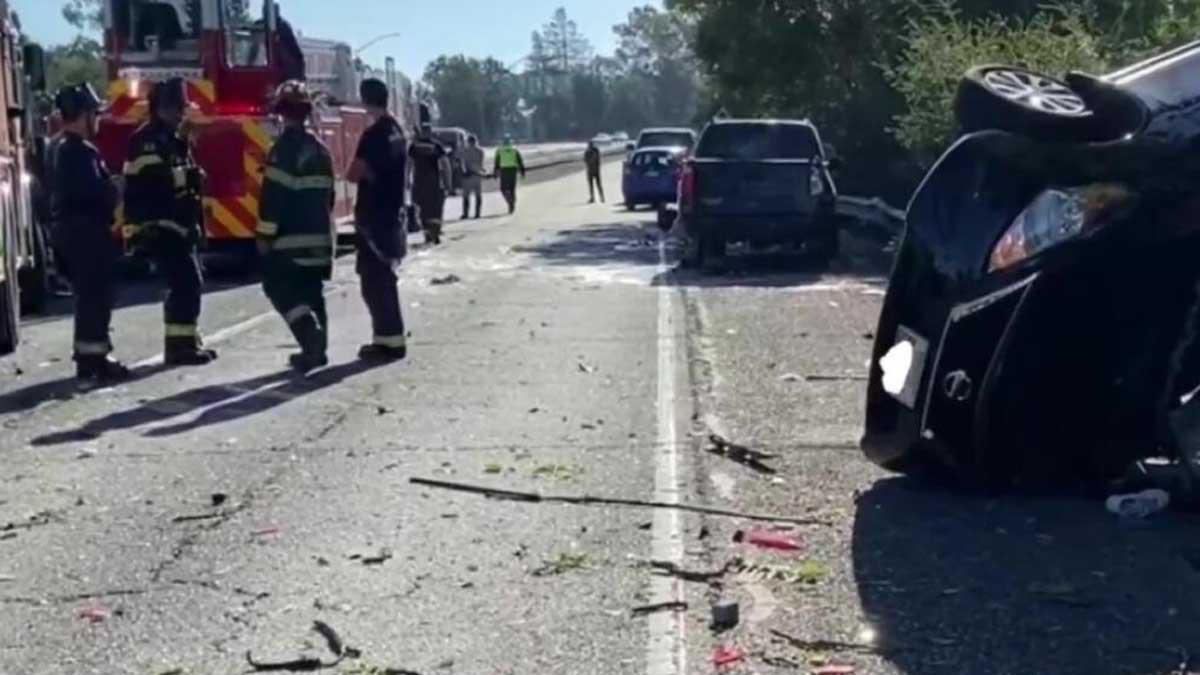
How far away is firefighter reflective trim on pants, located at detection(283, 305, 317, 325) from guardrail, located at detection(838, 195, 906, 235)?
42.5 feet

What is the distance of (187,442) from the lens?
1067 cm

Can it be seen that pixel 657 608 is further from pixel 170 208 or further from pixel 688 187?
A: pixel 688 187

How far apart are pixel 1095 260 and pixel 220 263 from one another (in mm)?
18047

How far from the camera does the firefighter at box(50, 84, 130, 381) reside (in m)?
13.2

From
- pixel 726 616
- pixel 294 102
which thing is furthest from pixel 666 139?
pixel 726 616

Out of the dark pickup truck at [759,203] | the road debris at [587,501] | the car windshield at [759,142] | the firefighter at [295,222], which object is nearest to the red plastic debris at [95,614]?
the road debris at [587,501]

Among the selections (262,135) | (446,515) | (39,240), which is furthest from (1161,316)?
(262,135)

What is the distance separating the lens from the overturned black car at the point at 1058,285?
7.74 metres

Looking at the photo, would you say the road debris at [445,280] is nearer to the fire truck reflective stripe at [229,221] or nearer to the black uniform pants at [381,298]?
the fire truck reflective stripe at [229,221]

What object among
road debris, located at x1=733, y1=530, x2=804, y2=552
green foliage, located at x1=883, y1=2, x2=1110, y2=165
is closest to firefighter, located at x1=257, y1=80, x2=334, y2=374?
road debris, located at x1=733, y1=530, x2=804, y2=552

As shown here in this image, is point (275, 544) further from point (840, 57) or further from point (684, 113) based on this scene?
point (684, 113)

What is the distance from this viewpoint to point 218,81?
23578 millimetres

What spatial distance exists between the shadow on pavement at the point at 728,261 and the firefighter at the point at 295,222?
8390mm

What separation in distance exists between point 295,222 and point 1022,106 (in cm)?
680
